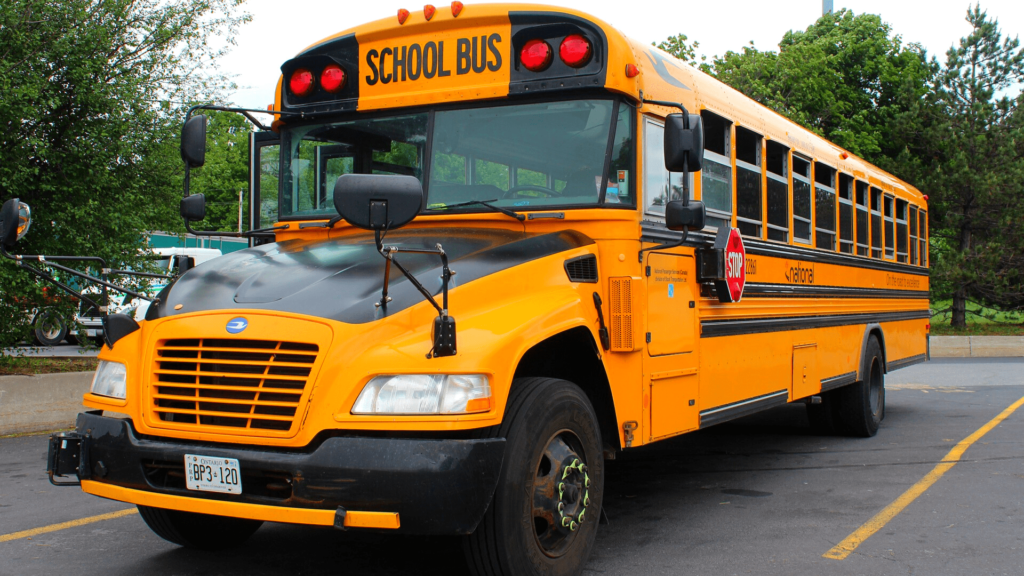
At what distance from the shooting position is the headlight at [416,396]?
324cm

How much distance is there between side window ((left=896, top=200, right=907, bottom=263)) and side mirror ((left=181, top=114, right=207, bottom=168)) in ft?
25.4

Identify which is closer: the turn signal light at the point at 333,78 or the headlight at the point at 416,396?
the headlight at the point at 416,396

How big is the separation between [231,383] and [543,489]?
130 cm

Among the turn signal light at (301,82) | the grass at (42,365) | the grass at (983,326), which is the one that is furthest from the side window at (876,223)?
the grass at (983,326)

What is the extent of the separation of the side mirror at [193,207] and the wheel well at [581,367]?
84.0 inches

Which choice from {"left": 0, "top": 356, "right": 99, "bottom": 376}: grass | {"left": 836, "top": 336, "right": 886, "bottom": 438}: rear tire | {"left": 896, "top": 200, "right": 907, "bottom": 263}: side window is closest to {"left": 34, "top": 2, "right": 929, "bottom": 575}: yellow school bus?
{"left": 836, "top": 336, "right": 886, "bottom": 438}: rear tire

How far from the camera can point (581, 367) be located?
4.38 metres

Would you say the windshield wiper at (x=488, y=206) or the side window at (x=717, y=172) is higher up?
the side window at (x=717, y=172)

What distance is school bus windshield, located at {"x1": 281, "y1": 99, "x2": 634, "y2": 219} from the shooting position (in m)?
4.51

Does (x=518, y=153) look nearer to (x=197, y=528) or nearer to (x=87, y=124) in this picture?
(x=197, y=528)

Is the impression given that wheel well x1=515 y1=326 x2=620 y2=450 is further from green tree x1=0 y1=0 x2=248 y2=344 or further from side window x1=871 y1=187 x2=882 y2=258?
green tree x1=0 y1=0 x2=248 y2=344

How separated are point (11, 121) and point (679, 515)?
24.9 feet

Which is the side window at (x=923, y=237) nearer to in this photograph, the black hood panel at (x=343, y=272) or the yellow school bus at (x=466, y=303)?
the yellow school bus at (x=466, y=303)

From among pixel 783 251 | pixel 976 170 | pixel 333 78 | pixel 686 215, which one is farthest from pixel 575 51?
pixel 976 170
